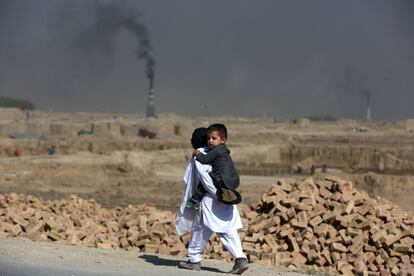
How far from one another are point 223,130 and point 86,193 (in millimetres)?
17630

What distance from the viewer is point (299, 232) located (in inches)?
347

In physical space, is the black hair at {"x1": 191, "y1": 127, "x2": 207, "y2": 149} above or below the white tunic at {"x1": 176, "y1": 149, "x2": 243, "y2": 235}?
above

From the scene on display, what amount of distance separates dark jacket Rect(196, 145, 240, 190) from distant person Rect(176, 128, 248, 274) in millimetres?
58

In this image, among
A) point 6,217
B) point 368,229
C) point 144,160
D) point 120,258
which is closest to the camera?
point 120,258

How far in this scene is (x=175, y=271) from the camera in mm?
6016

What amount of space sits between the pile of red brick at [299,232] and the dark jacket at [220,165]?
248 centimetres

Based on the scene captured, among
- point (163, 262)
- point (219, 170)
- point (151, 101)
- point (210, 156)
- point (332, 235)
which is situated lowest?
point (163, 262)

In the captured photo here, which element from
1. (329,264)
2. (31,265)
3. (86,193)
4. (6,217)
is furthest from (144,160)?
(31,265)

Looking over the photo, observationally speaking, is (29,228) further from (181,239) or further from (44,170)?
(44,170)

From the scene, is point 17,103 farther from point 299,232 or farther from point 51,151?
point 299,232

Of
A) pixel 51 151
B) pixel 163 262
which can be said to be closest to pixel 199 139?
pixel 163 262

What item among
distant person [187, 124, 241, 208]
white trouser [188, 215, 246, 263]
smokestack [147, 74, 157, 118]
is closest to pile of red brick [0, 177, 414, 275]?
white trouser [188, 215, 246, 263]

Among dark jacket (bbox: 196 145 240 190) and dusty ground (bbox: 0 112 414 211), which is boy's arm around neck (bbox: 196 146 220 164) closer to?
dark jacket (bbox: 196 145 240 190)

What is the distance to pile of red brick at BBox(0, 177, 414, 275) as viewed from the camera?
842 cm
